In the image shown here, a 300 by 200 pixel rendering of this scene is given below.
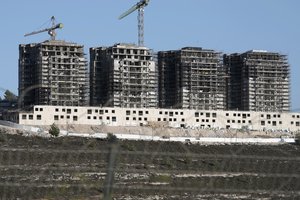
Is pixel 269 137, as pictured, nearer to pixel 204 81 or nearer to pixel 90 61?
pixel 204 81

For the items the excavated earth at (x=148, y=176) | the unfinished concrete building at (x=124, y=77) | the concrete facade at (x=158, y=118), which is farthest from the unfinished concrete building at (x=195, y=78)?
the excavated earth at (x=148, y=176)

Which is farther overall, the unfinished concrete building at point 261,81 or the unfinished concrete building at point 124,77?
the unfinished concrete building at point 261,81

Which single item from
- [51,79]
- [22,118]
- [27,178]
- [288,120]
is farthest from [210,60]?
[27,178]

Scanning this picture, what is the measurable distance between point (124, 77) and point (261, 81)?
60.0 ft

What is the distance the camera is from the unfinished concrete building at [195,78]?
297ft

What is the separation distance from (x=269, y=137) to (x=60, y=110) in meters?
22.5

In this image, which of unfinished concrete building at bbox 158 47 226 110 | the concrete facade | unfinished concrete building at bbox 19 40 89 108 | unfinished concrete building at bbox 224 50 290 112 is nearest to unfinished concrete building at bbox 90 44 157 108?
unfinished concrete building at bbox 19 40 89 108

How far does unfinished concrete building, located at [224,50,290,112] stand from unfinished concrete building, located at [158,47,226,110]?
328cm

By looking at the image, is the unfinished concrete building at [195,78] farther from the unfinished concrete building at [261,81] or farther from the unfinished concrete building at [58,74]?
the unfinished concrete building at [58,74]

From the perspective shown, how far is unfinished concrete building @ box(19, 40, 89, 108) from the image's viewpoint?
84.1m

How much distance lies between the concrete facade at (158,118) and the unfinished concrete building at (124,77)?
419cm

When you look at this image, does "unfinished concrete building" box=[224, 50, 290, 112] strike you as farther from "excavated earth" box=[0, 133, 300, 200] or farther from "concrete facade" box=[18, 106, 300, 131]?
"excavated earth" box=[0, 133, 300, 200]

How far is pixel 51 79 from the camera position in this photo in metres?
85.4

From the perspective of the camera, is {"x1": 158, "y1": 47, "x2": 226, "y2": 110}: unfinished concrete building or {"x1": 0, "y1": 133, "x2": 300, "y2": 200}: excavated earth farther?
{"x1": 158, "y1": 47, "x2": 226, "y2": 110}: unfinished concrete building
